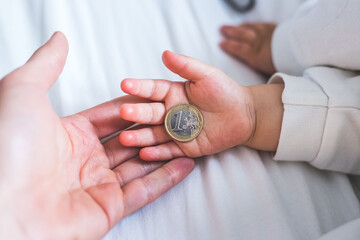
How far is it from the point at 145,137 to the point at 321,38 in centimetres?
74

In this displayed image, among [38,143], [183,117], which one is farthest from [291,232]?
[38,143]

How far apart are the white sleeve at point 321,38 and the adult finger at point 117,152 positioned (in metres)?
0.75

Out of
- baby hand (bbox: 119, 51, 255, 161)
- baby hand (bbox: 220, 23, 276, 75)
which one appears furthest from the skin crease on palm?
baby hand (bbox: 220, 23, 276, 75)

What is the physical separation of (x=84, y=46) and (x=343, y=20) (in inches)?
38.8

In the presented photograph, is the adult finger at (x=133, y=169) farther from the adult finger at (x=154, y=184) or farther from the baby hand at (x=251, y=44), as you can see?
the baby hand at (x=251, y=44)

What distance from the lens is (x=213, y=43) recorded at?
4.43 ft

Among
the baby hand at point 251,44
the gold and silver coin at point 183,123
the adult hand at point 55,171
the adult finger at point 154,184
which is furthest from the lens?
the baby hand at point 251,44

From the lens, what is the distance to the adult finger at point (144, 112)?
88 centimetres

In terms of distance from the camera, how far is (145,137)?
0.95m

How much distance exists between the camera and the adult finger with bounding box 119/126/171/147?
2.98ft

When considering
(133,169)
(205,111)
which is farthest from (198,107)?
(133,169)

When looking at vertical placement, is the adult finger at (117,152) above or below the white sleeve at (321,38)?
below

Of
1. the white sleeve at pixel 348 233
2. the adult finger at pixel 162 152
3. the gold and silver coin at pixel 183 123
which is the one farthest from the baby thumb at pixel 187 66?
the white sleeve at pixel 348 233

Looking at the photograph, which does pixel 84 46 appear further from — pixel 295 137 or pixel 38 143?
pixel 295 137
